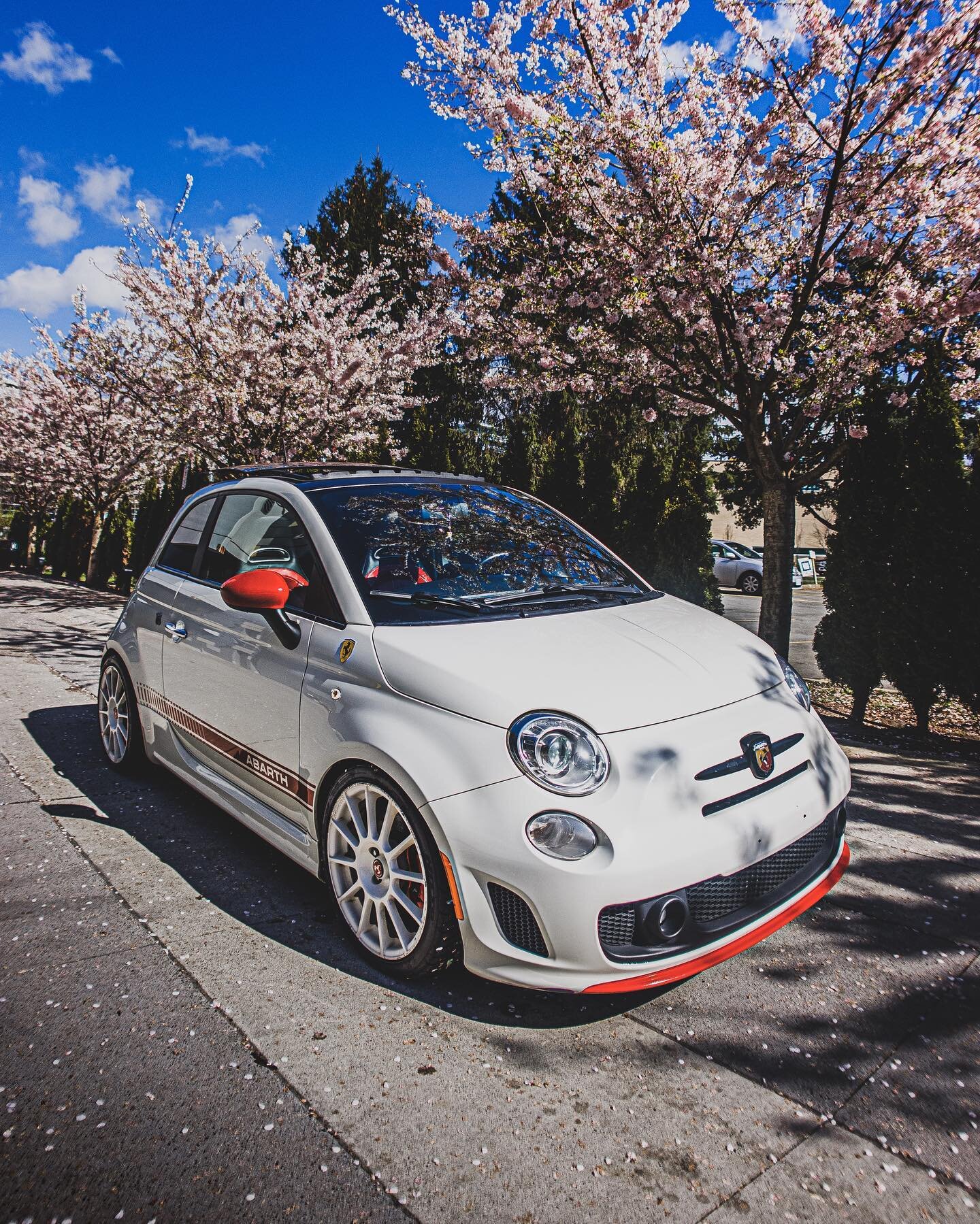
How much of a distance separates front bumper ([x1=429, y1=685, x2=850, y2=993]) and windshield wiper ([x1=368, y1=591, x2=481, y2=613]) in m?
0.85

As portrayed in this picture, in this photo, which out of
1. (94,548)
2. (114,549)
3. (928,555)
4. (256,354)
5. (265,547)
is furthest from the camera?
(114,549)

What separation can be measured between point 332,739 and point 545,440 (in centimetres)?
1523

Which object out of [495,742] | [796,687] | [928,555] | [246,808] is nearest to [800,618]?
[928,555]

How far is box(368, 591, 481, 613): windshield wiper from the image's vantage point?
2903 mm

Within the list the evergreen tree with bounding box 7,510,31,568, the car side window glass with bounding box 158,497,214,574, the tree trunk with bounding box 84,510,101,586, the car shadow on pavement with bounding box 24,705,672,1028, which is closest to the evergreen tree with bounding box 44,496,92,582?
the evergreen tree with bounding box 7,510,31,568

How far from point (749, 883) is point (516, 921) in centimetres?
74

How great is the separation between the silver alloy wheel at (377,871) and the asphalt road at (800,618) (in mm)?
→ 5871

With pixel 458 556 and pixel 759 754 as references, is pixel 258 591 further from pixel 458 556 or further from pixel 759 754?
pixel 759 754

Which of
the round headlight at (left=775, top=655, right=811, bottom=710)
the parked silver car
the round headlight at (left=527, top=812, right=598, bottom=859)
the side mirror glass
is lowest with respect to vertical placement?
the round headlight at (left=527, top=812, right=598, bottom=859)

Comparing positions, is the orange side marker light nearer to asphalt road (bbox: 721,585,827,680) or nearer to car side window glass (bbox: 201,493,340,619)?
car side window glass (bbox: 201,493,340,619)

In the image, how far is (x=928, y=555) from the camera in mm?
6418

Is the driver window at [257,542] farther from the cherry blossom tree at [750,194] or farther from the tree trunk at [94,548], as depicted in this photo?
the tree trunk at [94,548]

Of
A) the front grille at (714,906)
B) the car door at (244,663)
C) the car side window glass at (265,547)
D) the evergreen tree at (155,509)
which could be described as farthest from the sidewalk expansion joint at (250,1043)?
the evergreen tree at (155,509)

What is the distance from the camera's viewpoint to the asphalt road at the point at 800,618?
1098 cm
